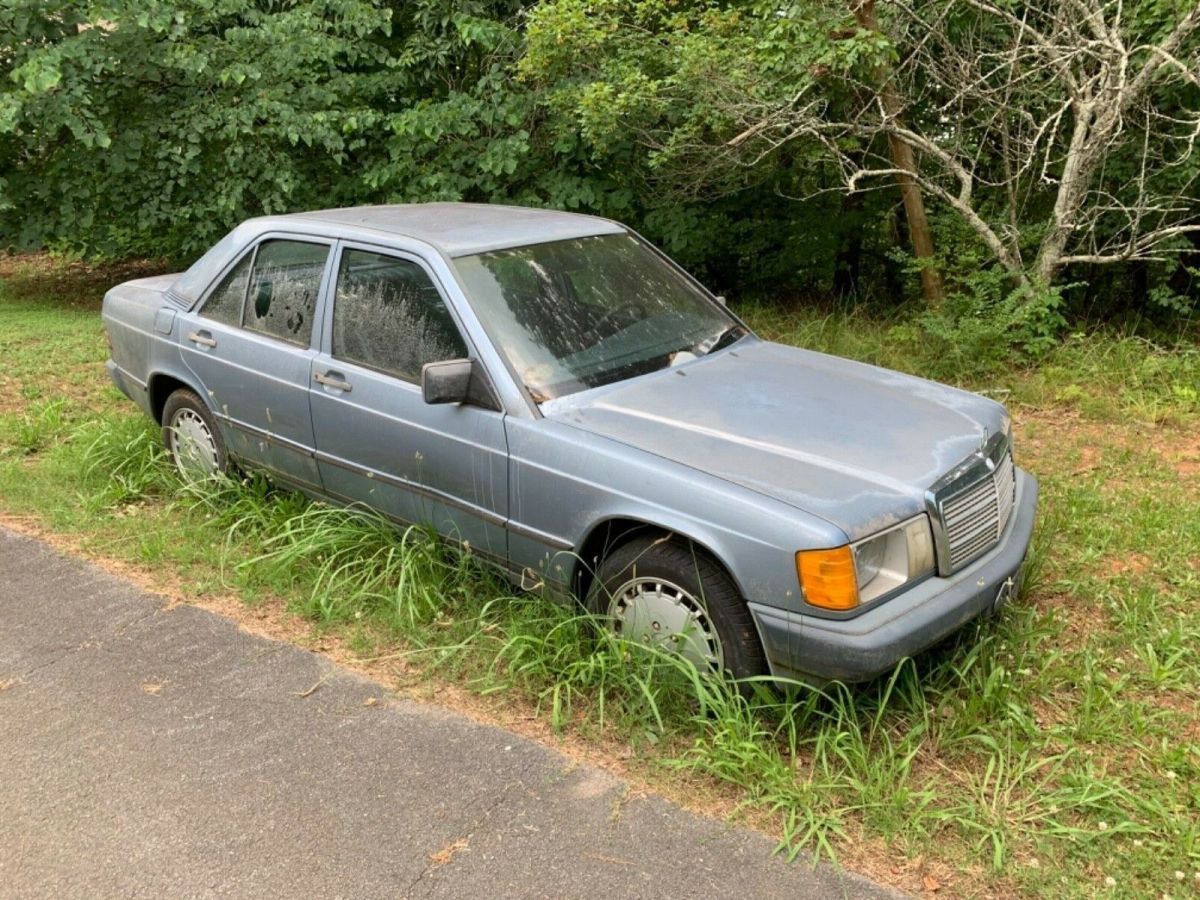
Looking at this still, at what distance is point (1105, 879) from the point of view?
8.89ft

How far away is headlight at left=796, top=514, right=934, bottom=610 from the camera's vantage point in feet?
9.92

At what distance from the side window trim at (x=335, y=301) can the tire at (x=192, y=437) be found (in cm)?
109

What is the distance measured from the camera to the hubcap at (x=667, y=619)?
338 centimetres

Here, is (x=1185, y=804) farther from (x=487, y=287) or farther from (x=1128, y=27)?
(x=1128, y=27)

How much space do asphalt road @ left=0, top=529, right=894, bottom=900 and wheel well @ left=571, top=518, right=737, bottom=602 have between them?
615mm

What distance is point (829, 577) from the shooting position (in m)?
3.03

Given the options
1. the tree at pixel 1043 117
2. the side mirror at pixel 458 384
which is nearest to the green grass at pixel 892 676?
the side mirror at pixel 458 384

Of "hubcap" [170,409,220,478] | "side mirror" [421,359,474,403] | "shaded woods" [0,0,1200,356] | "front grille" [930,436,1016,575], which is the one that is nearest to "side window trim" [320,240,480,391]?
"side mirror" [421,359,474,403]

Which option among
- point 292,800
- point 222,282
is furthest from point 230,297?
point 292,800

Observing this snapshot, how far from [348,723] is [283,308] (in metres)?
2.09

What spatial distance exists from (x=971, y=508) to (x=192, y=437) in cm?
387

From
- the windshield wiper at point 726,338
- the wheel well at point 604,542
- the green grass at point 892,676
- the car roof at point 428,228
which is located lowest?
the green grass at point 892,676

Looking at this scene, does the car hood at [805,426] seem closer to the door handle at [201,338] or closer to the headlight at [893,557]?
the headlight at [893,557]

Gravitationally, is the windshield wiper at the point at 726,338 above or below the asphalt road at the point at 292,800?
above
